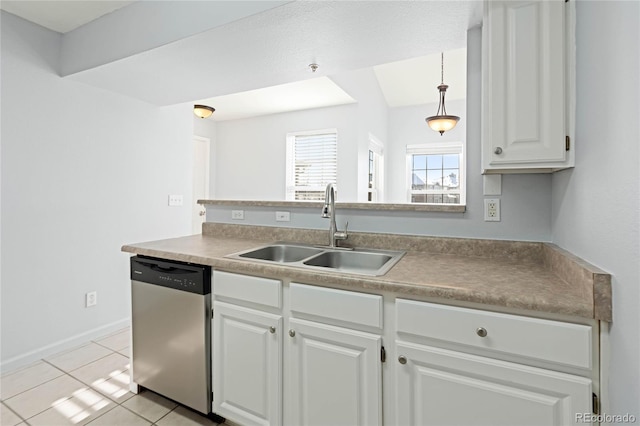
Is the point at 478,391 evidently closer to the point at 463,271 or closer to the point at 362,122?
the point at 463,271

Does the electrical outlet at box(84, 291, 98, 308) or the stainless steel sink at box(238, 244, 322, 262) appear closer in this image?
the stainless steel sink at box(238, 244, 322, 262)

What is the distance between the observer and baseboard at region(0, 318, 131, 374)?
220cm

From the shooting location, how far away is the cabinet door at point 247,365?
142cm

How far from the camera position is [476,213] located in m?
1.66

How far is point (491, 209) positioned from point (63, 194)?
9.84 ft

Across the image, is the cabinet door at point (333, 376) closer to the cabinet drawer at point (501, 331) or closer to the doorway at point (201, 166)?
the cabinet drawer at point (501, 331)

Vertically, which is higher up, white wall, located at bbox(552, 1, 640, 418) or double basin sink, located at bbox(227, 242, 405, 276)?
white wall, located at bbox(552, 1, 640, 418)

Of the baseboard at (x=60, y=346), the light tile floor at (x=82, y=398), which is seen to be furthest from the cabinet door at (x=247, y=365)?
the baseboard at (x=60, y=346)

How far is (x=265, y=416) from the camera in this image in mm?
1452

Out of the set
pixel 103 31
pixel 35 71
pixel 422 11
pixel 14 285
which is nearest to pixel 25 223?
pixel 14 285

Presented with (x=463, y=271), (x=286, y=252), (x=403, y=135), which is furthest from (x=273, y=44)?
(x=403, y=135)

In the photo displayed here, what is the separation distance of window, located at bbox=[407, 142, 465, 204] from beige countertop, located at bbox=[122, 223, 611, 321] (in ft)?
14.0

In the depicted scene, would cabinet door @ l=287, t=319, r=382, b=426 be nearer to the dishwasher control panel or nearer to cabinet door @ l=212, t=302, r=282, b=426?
cabinet door @ l=212, t=302, r=282, b=426

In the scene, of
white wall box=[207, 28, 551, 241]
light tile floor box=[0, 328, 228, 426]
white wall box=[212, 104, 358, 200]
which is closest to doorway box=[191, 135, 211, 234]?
white wall box=[212, 104, 358, 200]
